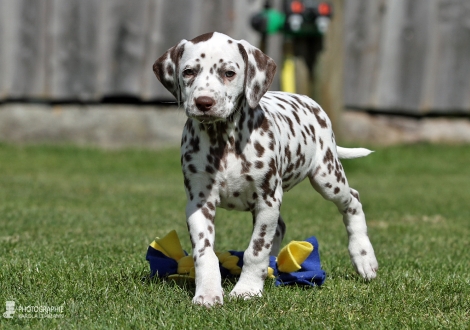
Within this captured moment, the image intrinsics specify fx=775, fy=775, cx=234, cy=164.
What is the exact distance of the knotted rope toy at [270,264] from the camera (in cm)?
470

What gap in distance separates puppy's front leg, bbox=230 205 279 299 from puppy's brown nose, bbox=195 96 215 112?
Answer: 71 centimetres

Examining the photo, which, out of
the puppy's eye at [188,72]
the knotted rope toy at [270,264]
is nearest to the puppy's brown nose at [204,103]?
the puppy's eye at [188,72]

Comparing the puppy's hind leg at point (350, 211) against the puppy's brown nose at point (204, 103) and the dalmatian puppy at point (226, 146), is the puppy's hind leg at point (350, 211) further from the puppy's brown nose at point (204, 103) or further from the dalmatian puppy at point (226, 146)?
the puppy's brown nose at point (204, 103)

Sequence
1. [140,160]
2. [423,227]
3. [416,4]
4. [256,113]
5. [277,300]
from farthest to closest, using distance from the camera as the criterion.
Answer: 1. [416,4]
2. [140,160]
3. [423,227]
4. [256,113]
5. [277,300]

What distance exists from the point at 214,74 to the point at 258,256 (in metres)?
1.06

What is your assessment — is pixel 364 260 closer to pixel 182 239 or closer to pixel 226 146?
pixel 226 146

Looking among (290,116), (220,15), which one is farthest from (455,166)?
(290,116)

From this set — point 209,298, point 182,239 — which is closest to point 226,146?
point 209,298

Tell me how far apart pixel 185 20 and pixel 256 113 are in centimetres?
786

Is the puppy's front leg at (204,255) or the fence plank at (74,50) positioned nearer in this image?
the puppy's front leg at (204,255)

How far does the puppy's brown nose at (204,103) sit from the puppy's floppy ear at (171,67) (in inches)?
17.4

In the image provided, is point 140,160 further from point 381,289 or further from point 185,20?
point 381,289

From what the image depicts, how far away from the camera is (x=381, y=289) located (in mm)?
4586

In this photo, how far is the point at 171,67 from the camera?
4527 mm
